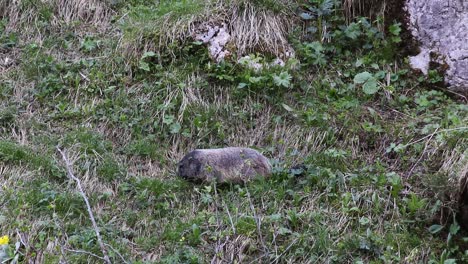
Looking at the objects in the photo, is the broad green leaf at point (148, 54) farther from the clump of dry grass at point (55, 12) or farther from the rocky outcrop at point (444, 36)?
the rocky outcrop at point (444, 36)

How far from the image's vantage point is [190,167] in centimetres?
442

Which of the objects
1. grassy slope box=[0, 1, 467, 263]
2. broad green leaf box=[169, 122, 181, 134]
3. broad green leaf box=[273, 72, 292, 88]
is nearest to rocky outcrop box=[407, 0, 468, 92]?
grassy slope box=[0, 1, 467, 263]

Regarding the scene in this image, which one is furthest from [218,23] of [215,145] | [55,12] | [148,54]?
[55,12]

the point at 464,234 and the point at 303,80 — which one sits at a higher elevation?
the point at 303,80

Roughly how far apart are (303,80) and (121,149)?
1.54 meters

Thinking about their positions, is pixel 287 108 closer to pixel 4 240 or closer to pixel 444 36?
pixel 444 36

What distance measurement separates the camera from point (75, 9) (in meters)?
5.94

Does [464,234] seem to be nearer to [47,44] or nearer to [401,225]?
[401,225]

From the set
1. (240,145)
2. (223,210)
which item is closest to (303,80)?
(240,145)

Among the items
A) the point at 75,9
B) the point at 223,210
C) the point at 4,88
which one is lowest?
the point at 223,210

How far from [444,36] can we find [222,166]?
6.93ft

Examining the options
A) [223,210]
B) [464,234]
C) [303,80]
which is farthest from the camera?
[303,80]

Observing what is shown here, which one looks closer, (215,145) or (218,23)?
(215,145)

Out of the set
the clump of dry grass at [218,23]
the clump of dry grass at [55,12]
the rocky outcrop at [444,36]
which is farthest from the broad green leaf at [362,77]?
the clump of dry grass at [55,12]
